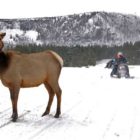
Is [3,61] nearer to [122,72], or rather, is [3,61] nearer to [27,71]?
[27,71]

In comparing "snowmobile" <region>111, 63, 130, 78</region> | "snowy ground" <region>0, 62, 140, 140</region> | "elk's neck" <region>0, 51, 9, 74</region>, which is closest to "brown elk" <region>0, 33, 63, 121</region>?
"elk's neck" <region>0, 51, 9, 74</region>

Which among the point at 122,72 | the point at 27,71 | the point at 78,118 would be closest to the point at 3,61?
the point at 27,71

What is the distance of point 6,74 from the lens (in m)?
9.10

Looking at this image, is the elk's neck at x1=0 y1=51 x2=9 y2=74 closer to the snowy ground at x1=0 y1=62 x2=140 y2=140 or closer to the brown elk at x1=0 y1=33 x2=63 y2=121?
the brown elk at x1=0 y1=33 x2=63 y2=121

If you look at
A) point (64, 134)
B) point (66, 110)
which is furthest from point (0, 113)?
point (64, 134)

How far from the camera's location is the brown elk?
30.0 ft

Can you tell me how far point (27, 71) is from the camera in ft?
30.8

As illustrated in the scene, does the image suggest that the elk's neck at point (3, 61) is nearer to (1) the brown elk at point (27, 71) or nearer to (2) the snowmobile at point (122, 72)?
(1) the brown elk at point (27, 71)

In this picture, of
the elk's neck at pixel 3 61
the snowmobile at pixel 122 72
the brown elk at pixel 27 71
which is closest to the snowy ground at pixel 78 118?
the brown elk at pixel 27 71

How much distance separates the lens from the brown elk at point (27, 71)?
9133 mm

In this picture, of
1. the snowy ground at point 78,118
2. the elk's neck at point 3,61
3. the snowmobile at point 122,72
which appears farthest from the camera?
the snowmobile at point 122,72

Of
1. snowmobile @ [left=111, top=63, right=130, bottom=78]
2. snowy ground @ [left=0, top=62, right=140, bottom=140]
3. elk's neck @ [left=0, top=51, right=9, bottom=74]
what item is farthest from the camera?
snowmobile @ [left=111, top=63, right=130, bottom=78]

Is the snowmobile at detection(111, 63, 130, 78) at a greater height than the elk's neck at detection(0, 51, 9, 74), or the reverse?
the elk's neck at detection(0, 51, 9, 74)

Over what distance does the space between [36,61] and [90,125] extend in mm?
1989
